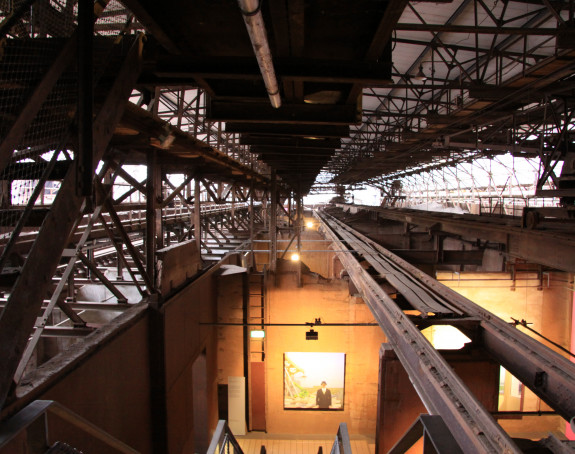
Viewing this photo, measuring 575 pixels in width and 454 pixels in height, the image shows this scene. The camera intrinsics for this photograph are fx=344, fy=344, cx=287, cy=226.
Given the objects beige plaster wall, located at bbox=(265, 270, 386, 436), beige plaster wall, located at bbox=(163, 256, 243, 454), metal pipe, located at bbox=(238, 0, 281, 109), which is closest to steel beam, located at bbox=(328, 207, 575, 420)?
metal pipe, located at bbox=(238, 0, 281, 109)

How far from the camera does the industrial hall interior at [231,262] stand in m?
2.27

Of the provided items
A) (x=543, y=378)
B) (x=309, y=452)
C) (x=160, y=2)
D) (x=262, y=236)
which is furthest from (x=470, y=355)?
(x=262, y=236)

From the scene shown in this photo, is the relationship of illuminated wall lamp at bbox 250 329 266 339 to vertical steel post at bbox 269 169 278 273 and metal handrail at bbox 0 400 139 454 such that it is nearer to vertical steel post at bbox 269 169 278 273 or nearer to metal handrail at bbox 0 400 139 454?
vertical steel post at bbox 269 169 278 273

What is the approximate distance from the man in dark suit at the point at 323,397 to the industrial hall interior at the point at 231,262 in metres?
0.05

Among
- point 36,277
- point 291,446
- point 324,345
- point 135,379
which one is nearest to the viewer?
point 36,277

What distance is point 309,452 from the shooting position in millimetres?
11367

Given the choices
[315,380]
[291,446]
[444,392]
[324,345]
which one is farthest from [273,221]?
[444,392]

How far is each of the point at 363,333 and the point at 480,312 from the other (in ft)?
27.2

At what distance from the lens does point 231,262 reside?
11.8 m

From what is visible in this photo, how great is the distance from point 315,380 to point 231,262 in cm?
519

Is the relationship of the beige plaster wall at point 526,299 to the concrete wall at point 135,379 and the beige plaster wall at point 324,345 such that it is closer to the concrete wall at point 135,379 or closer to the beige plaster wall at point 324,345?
the beige plaster wall at point 324,345

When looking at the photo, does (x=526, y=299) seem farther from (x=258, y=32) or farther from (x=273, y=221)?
(x=258, y=32)

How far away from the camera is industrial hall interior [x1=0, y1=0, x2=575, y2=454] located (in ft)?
7.45

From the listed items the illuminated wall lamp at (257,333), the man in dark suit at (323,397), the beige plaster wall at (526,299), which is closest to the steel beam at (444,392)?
the illuminated wall lamp at (257,333)
